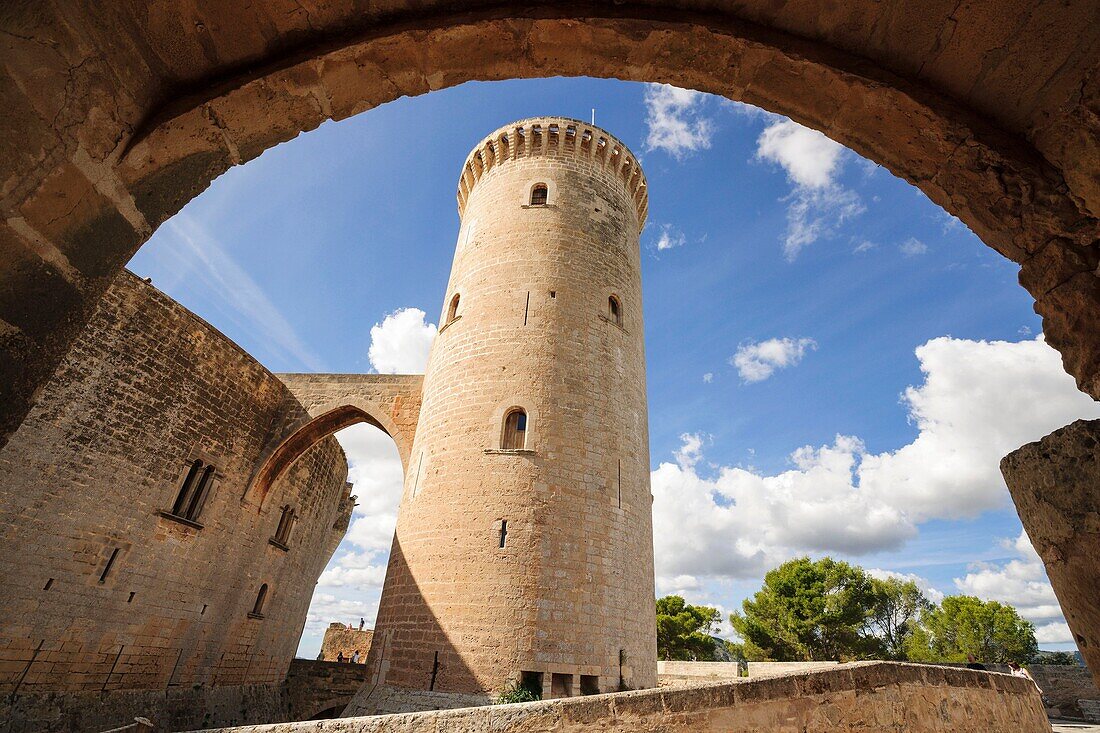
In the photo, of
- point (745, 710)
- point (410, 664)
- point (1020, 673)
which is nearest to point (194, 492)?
point (410, 664)

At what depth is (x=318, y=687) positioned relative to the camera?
571 inches

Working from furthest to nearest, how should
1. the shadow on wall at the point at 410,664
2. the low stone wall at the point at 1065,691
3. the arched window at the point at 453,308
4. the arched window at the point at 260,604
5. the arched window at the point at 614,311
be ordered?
the low stone wall at the point at 1065,691 < the arched window at the point at 260,604 < the arched window at the point at 453,308 < the arched window at the point at 614,311 < the shadow on wall at the point at 410,664

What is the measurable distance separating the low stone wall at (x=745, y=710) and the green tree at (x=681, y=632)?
105ft

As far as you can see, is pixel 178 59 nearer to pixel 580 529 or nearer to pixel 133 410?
pixel 580 529

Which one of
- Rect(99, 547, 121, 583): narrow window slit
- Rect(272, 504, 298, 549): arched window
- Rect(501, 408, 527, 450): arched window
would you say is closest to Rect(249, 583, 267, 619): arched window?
Rect(272, 504, 298, 549): arched window

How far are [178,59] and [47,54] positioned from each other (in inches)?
20.0

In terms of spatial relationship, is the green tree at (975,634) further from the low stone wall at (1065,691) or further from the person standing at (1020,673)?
the person standing at (1020,673)

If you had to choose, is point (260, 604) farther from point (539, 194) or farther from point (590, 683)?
point (539, 194)

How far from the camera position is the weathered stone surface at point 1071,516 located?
5.59 ft

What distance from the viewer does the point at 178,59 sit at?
2113mm

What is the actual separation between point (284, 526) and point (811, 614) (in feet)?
106

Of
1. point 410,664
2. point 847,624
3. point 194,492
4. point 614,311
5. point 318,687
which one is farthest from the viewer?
point 847,624

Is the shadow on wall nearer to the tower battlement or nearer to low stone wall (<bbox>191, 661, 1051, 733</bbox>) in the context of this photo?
low stone wall (<bbox>191, 661, 1051, 733</bbox>)

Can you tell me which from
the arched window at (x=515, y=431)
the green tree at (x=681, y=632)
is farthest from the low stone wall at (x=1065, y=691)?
the arched window at (x=515, y=431)
